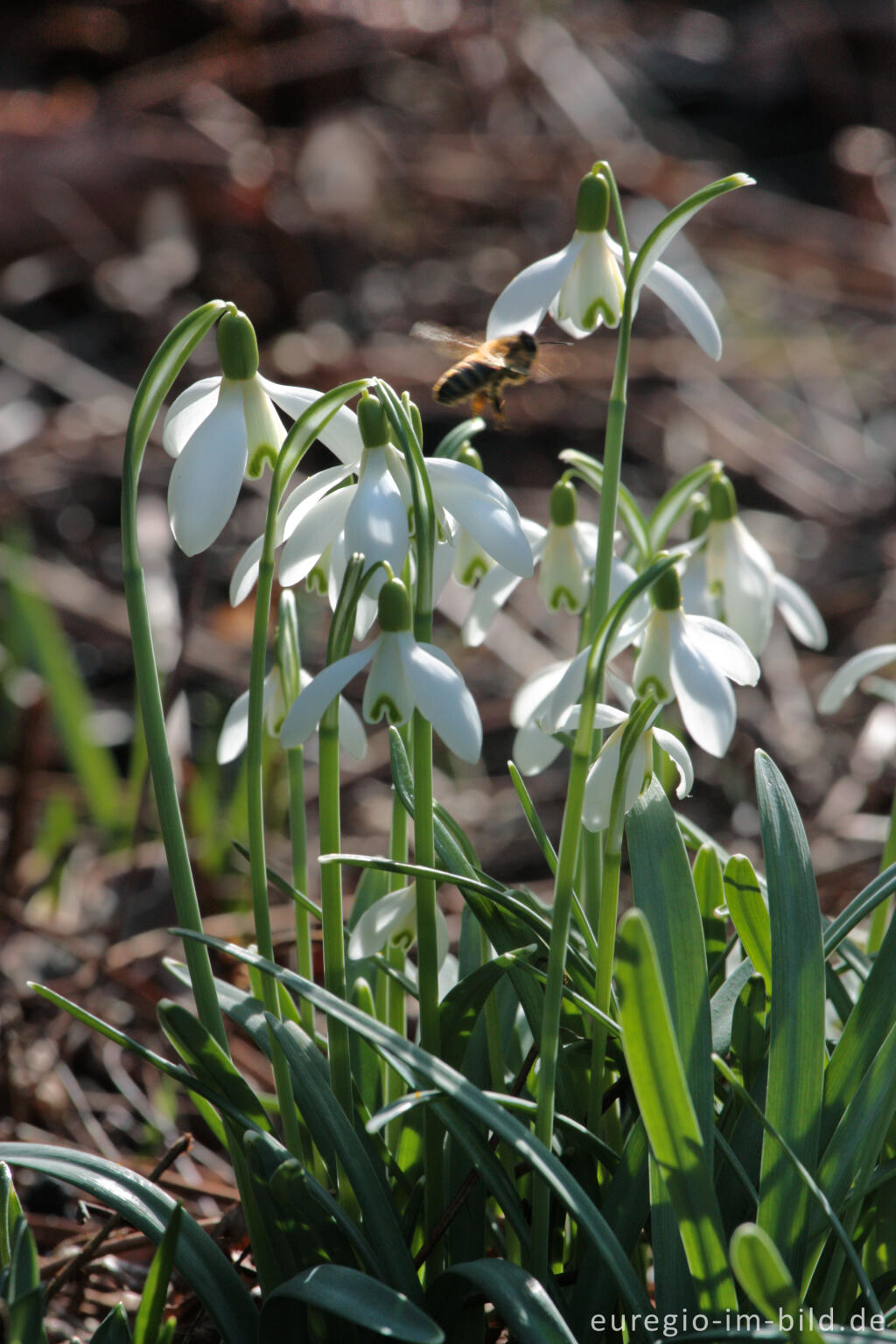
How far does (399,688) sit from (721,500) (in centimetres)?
51

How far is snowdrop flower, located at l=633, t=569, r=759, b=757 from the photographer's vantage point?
851 millimetres

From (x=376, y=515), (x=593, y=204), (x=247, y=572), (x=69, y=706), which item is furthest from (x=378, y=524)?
(x=69, y=706)

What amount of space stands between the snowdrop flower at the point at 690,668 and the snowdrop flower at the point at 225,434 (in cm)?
27

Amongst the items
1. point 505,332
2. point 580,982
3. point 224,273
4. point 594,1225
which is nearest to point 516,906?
point 580,982

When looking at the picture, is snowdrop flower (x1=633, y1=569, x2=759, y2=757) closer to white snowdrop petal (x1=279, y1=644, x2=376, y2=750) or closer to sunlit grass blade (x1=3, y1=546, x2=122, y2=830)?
white snowdrop petal (x1=279, y1=644, x2=376, y2=750)

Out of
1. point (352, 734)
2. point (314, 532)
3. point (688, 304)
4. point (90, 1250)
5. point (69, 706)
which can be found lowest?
point (69, 706)

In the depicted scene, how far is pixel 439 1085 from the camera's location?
2.46 ft

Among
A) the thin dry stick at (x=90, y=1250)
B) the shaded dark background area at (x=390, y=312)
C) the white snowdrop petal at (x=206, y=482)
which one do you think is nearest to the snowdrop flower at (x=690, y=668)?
the white snowdrop petal at (x=206, y=482)

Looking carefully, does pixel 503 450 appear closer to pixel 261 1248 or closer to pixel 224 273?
pixel 224 273

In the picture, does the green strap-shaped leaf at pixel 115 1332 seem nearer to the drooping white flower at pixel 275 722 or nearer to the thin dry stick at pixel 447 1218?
the thin dry stick at pixel 447 1218

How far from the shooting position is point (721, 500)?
3.77 feet

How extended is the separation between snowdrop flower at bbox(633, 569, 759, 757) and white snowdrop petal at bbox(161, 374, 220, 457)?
0.38m

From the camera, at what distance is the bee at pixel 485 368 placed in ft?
3.59

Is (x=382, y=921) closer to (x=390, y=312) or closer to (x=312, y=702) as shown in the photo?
(x=312, y=702)
